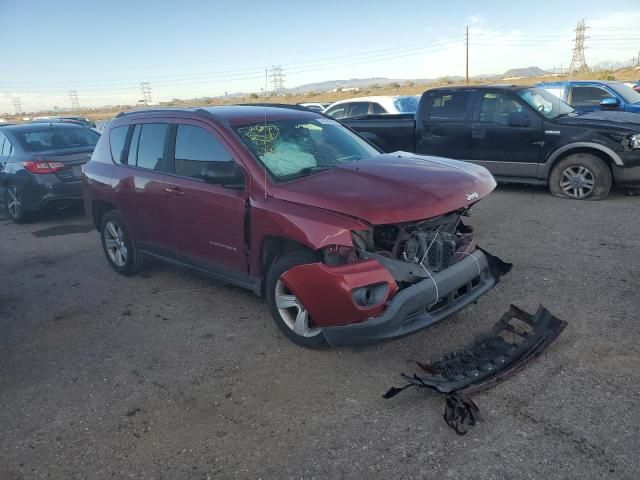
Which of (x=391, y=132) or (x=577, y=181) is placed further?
(x=391, y=132)

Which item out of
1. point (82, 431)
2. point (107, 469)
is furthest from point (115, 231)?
point (107, 469)

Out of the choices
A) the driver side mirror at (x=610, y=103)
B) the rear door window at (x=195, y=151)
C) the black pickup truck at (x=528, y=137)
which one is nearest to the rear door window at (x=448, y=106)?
the black pickup truck at (x=528, y=137)

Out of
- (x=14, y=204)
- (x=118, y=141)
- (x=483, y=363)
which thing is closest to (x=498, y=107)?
(x=118, y=141)

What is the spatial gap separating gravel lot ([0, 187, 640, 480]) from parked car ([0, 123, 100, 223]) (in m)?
3.28

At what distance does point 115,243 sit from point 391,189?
3.69 metres

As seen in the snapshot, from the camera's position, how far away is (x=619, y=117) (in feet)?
26.6

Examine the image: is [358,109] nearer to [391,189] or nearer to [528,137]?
[528,137]

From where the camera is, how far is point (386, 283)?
11.2 ft

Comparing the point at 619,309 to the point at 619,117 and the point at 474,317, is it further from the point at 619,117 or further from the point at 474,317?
the point at 619,117

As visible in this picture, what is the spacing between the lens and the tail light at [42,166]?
333 inches

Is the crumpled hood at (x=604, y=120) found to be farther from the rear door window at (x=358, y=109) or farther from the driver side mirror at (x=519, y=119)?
the rear door window at (x=358, y=109)

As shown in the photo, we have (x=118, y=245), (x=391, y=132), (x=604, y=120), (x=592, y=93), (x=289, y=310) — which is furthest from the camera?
(x=592, y=93)

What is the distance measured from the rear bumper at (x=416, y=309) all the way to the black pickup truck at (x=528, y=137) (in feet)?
16.9

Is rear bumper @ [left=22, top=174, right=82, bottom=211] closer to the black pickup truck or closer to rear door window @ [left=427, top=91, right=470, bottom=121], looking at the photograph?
the black pickup truck
